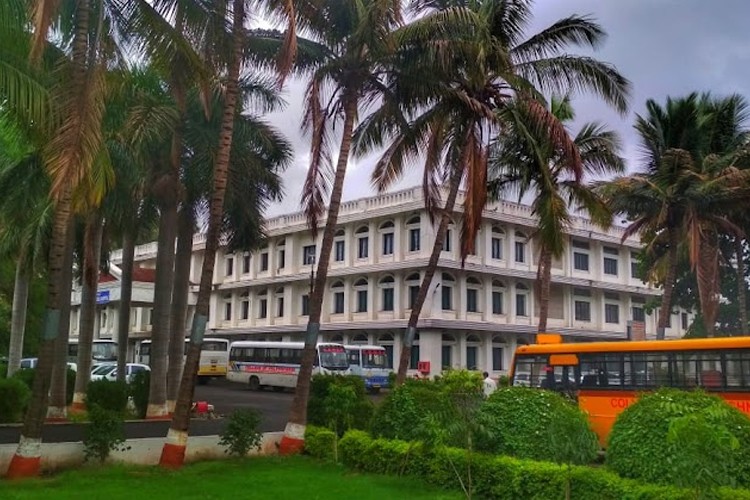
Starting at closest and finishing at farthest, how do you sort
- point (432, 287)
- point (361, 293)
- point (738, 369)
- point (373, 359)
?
point (738, 369) < point (373, 359) < point (432, 287) < point (361, 293)

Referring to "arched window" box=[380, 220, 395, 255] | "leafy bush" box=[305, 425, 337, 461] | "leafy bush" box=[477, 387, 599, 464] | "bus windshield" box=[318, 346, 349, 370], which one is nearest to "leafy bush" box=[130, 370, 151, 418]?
"leafy bush" box=[305, 425, 337, 461]

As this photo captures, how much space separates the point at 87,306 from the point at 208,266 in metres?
10.3

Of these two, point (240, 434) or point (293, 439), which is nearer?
point (240, 434)

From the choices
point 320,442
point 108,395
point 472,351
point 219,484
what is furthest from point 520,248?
point 219,484

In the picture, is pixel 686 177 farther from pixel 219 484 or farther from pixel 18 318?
pixel 18 318

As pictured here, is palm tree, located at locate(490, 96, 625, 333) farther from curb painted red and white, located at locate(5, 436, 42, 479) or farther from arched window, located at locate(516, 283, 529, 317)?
arched window, located at locate(516, 283, 529, 317)

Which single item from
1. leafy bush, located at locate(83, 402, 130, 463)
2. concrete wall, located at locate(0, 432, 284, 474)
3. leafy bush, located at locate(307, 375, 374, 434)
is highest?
leafy bush, located at locate(307, 375, 374, 434)

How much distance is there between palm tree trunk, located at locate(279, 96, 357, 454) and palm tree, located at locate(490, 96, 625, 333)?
14.8 feet

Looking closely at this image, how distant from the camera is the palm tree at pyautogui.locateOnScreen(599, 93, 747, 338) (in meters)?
23.8

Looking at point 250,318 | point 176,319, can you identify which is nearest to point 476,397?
point 176,319

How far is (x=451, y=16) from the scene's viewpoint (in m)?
15.9

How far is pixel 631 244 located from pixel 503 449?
1778 inches

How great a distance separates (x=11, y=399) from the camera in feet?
63.0

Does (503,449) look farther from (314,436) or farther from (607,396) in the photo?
(607,396)
